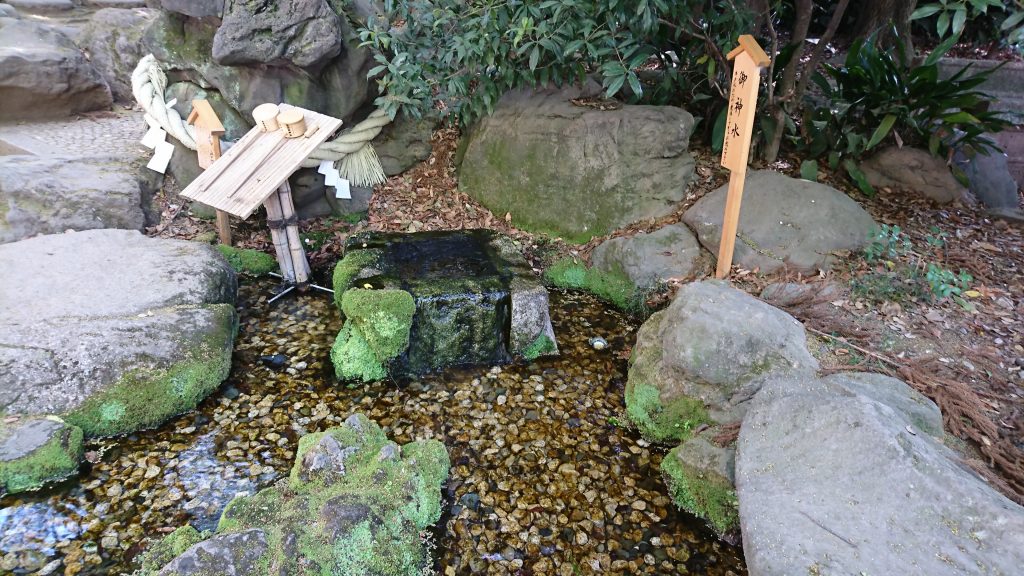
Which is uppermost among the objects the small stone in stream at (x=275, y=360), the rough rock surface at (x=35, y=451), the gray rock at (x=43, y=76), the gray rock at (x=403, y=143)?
the gray rock at (x=43, y=76)

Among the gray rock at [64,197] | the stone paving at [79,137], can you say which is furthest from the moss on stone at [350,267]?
the stone paving at [79,137]

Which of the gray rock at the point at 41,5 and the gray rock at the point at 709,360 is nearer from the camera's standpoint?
the gray rock at the point at 709,360

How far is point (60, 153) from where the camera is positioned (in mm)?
5461

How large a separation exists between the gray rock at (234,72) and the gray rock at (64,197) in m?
1.12

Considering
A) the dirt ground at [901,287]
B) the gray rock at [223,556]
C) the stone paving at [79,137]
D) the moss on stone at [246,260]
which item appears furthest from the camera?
the stone paving at [79,137]

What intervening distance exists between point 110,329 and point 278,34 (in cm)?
283

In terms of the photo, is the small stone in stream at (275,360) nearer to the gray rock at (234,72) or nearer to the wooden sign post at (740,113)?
the gray rock at (234,72)

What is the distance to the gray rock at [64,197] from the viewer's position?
465 centimetres

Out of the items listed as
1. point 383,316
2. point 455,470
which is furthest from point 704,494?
point 383,316

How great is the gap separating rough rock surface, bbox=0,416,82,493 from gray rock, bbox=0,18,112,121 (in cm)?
445

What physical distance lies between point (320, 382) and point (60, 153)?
3.86 metres

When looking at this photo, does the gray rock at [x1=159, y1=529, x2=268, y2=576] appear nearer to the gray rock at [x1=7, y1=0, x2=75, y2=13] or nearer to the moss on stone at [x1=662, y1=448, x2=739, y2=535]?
the moss on stone at [x1=662, y1=448, x2=739, y2=535]

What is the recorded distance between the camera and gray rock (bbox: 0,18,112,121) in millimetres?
5785

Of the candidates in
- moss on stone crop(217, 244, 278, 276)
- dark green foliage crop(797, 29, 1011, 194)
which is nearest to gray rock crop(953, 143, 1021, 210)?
dark green foliage crop(797, 29, 1011, 194)
